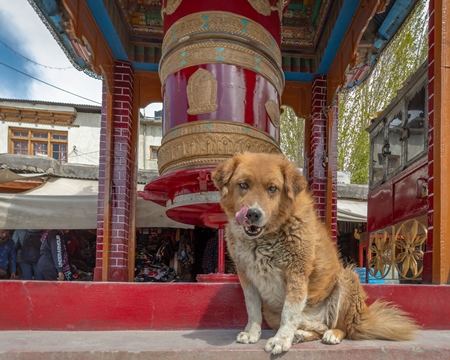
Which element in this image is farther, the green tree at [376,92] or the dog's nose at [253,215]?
the green tree at [376,92]

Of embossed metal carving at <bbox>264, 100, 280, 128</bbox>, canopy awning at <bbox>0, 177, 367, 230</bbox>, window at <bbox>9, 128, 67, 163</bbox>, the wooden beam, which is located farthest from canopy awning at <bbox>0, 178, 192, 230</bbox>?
window at <bbox>9, 128, 67, 163</bbox>

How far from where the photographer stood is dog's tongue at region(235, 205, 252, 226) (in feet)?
8.64

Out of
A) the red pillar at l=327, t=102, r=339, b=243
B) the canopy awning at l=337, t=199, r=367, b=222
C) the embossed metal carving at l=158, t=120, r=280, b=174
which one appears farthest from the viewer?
the canopy awning at l=337, t=199, r=367, b=222

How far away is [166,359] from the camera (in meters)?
2.55

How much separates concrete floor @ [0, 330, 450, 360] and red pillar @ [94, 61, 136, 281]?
3.73 metres

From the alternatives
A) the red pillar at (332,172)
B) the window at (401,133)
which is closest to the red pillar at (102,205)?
the red pillar at (332,172)

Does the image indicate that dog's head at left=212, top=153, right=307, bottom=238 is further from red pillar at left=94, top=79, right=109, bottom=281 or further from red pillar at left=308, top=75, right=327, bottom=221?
red pillar at left=308, top=75, right=327, bottom=221

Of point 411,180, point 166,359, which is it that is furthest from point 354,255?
point 166,359

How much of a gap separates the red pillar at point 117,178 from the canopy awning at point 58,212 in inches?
109

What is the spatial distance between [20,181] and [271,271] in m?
10.1

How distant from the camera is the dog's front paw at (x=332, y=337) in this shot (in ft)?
9.12

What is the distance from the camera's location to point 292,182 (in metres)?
2.90

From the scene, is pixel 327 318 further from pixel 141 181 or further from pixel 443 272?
pixel 141 181

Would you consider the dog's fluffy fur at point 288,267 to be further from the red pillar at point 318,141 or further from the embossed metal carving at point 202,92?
the red pillar at point 318,141
